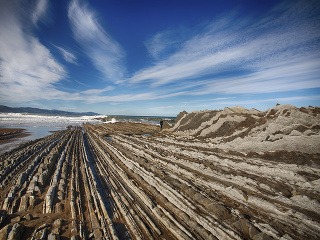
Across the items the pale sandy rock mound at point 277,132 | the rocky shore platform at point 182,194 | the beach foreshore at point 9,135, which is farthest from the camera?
the beach foreshore at point 9,135

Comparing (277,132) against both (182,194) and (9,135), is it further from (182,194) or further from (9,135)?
(9,135)

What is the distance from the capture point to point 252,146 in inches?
608

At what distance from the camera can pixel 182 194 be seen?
905 cm

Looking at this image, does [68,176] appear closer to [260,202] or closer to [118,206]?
[118,206]

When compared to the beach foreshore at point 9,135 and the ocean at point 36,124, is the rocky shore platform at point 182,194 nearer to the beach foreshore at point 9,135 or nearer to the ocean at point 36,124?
the ocean at point 36,124

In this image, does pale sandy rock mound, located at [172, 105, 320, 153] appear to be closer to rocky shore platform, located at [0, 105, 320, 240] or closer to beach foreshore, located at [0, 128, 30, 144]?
rocky shore platform, located at [0, 105, 320, 240]

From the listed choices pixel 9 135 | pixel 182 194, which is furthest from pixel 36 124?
pixel 182 194

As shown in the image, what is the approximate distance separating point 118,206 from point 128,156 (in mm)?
8787

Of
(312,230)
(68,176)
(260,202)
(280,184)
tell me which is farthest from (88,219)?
(280,184)

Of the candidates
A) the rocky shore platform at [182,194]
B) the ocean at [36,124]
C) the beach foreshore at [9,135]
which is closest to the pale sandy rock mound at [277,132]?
the rocky shore platform at [182,194]

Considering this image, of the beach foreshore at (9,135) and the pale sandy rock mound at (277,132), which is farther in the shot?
the beach foreshore at (9,135)

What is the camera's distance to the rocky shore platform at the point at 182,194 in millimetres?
6477

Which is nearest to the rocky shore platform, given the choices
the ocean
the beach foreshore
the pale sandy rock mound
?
the pale sandy rock mound

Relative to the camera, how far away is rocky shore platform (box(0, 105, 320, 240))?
648 cm
